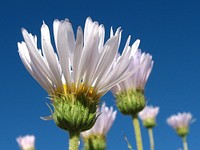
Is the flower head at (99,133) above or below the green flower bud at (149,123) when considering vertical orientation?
below

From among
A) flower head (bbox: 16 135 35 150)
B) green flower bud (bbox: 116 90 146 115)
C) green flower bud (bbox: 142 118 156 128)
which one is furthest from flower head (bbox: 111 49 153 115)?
green flower bud (bbox: 142 118 156 128)

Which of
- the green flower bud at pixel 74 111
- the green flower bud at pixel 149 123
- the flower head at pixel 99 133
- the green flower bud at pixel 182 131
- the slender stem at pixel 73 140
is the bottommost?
the slender stem at pixel 73 140

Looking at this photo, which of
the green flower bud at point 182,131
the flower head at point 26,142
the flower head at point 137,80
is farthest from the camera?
the green flower bud at point 182,131

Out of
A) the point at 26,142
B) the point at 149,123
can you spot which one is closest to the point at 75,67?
the point at 26,142

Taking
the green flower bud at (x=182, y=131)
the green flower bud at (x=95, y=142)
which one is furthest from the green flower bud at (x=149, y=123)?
the green flower bud at (x=95, y=142)

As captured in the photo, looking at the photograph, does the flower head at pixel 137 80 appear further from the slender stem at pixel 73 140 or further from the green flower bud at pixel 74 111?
the slender stem at pixel 73 140

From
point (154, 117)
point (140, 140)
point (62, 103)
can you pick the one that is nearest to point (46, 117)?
point (62, 103)
